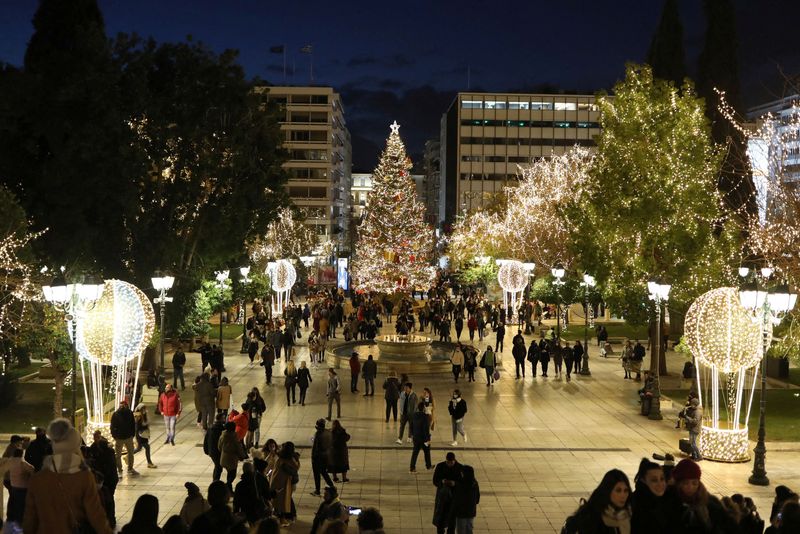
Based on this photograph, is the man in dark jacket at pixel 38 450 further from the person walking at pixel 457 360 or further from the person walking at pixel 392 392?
the person walking at pixel 457 360

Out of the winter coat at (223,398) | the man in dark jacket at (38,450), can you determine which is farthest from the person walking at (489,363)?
the man in dark jacket at (38,450)

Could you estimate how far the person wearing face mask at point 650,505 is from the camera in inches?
242

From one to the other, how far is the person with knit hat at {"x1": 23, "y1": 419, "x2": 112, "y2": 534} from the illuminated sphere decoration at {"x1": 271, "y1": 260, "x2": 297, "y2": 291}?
3810cm

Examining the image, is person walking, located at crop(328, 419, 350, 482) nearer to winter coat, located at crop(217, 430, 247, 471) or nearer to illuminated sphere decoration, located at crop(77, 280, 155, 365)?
winter coat, located at crop(217, 430, 247, 471)

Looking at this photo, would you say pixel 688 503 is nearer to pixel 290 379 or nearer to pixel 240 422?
pixel 240 422

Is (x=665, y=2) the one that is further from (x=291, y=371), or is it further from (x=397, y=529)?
(x=397, y=529)

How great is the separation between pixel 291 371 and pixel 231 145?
34.8ft

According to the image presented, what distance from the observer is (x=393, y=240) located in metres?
Result: 46.7

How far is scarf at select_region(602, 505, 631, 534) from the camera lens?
5.89 m

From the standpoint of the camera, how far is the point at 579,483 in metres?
15.4

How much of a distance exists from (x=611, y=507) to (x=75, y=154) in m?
26.9

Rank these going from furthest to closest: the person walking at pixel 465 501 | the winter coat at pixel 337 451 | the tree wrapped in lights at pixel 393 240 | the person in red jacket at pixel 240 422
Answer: the tree wrapped in lights at pixel 393 240 < the person in red jacket at pixel 240 422 < the winter coat at pixel 337 451 < the person walking at pixel 465 501

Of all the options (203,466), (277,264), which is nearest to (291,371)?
(203,466)

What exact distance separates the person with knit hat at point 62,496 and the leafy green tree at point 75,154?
75.3 feet
